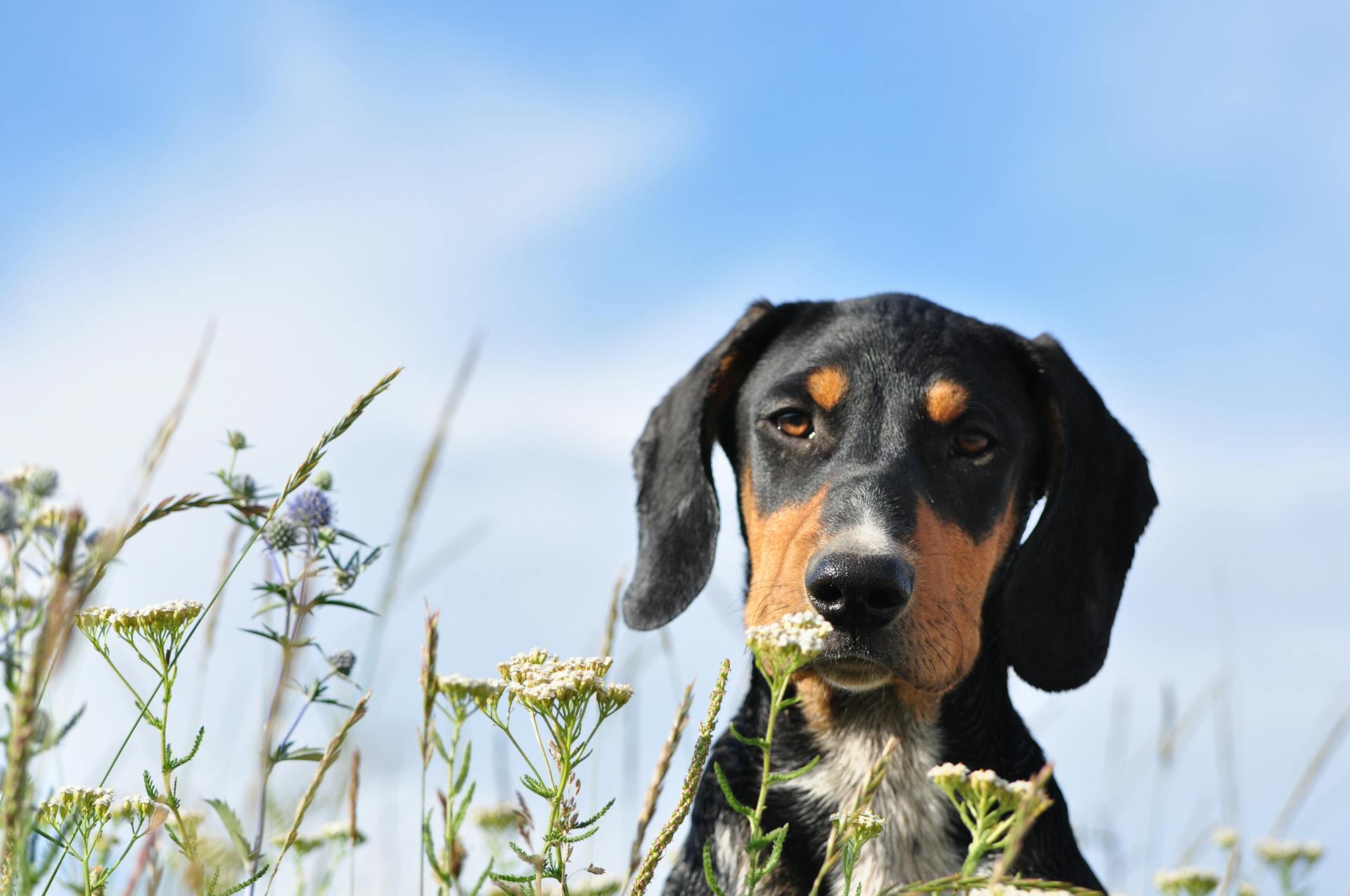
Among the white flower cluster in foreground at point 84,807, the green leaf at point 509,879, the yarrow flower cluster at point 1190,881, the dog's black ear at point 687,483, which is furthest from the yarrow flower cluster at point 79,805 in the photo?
the yarrow flower cluster at point 1190,881

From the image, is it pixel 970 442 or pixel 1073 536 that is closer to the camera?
pixel 970 442

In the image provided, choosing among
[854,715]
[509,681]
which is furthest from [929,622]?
[509,681]

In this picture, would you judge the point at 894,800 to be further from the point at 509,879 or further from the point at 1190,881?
the point at 509,879

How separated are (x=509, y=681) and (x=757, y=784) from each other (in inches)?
76.3

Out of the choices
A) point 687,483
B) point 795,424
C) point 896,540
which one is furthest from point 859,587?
point 687,483

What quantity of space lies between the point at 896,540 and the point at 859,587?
25 cm

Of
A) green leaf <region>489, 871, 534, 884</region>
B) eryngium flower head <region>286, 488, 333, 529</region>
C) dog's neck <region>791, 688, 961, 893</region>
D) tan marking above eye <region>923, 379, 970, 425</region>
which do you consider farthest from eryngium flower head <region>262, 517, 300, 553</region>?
tan marking above eye <region>923, 379, 970, 425</region>

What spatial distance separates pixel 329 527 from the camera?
241 cm

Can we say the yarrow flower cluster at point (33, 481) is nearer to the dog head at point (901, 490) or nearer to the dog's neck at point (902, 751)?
the dog head at point (901, 490)

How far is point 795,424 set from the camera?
3.98 meters

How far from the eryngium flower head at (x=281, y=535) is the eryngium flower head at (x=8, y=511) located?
1.53 ft

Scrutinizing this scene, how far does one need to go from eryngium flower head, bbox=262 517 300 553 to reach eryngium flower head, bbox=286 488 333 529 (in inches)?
0.7

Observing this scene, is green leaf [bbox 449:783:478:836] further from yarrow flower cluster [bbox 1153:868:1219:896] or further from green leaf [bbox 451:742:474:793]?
yarrow flower cluster [bbox 1153:868:1219:896]

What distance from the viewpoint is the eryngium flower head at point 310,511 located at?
242 cm
